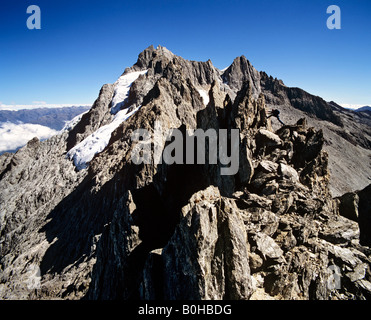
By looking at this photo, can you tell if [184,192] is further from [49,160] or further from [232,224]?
[49,160]

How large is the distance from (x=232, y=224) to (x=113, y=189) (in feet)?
115

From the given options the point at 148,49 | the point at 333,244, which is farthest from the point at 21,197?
the point at 148,49

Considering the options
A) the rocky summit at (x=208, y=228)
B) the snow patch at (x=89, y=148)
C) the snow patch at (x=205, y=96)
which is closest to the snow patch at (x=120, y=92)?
the snow patch at (x=89, y=148)

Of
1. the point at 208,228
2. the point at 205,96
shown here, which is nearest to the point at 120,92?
the point at 205,96

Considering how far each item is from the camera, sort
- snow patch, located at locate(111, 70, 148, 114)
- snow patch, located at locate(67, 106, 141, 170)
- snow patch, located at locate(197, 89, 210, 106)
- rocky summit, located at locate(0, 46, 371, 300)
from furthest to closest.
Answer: snow patch, located at locate(197, 89, 210, 106), snow patch, located at locate(111, 70, 148, 114), snow patch, located at locate(67, 106, 141, 170), rocky summit, located at locate(0, 46, 371, 300)

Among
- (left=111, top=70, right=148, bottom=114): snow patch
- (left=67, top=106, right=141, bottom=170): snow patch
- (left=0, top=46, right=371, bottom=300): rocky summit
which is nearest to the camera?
(left=0, top=46, right=371, bottom=300): rocky summit

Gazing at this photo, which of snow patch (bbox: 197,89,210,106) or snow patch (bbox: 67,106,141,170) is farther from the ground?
snow patch (bbox: 197,89,210,106)

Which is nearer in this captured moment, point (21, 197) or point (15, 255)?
point (15, 255)

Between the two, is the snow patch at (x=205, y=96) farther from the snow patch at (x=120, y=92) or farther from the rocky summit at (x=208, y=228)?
the rocky summit at (x=208, y=228)

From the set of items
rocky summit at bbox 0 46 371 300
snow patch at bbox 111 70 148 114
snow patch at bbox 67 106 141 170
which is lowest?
rocky summit at bbox 0 46 371 300

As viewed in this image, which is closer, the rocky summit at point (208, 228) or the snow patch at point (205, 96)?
the rocky summit at point (208, 228)

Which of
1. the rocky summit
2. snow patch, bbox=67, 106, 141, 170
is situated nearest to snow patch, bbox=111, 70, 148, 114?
snow patch, bbox=67, 106, 141, 170

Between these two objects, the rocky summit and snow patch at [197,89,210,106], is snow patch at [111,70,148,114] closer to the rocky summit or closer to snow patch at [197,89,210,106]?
the rocky summit
